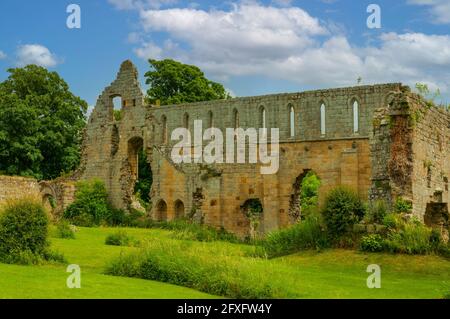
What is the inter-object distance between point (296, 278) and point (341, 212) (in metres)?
6.08

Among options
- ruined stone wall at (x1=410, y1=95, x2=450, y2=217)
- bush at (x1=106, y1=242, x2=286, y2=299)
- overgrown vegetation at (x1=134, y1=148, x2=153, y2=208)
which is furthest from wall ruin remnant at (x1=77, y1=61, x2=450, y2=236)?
bush at (x1=106, y1=242, x2=286, y2=299)

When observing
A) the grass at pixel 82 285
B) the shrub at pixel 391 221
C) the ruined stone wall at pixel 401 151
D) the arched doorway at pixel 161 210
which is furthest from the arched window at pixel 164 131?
the grass at pixel 82 285

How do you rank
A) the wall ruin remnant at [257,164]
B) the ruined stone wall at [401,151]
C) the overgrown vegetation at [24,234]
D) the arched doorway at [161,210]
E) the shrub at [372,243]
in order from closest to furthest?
the overgrown vegetation at [24,234]
the shrub at [372,243]
the ruined stone wall at [401,151]
the wall ruin remnant at [257,164]
the arched doorway at [161,210]

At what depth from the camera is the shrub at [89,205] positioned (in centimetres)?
3641

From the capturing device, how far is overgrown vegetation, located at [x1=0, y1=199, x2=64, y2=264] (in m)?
16.4

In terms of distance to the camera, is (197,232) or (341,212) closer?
(341,212)

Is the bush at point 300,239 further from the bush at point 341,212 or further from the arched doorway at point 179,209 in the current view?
the arched doorway at point 179,209

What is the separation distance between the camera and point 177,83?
165 feet

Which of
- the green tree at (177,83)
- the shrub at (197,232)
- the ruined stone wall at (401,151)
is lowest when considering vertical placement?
the shrub at (197,232)

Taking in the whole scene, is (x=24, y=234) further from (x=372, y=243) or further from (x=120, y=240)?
(x=372, y=243)

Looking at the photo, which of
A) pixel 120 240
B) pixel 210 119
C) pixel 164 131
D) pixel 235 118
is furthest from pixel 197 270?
pixel 164 131

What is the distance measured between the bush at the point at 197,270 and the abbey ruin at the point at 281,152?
866 cm
